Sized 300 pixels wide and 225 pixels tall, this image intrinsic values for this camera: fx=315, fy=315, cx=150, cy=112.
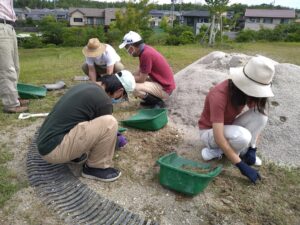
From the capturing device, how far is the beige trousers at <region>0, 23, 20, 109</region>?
3.75 meters

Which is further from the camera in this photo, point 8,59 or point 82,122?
point 8,59

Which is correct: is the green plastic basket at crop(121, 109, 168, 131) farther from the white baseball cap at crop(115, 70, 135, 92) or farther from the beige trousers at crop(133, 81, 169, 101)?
the white baseball cap at crop(115, 70, 135, 92)

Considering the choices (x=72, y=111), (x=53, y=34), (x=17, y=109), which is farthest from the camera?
(x=53, y=34)

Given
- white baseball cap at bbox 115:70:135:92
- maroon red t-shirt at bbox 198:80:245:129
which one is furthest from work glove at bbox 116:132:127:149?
maroon red t-shirt at bbox 198:80:245:129

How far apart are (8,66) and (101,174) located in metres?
2.12

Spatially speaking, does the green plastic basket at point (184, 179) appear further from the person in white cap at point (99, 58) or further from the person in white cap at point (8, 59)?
the person in white cap at point (8, 59)

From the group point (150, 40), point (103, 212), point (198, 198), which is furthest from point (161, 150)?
point (150, 40)

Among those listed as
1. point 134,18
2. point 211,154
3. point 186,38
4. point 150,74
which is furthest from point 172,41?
point 211,154

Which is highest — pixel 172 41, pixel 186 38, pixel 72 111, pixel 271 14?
pixel 271 14

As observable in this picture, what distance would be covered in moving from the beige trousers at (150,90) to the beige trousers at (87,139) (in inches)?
65.0

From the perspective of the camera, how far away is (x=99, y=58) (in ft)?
13.7

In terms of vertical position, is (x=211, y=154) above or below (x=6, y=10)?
below

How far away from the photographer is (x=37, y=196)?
2.38 metres

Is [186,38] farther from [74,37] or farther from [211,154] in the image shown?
[211,154]
